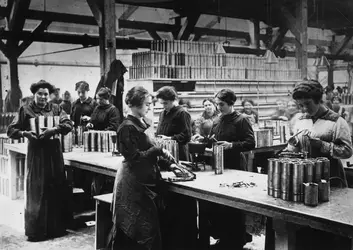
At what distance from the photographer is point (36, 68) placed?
14.9 meters

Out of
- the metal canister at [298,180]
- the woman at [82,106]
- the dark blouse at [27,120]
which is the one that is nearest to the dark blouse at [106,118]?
the woman at [82,106]

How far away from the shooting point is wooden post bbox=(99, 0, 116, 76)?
709 cm

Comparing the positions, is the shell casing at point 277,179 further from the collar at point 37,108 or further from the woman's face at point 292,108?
the woman's face at point 292,108

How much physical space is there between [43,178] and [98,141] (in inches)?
43.9

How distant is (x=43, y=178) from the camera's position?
4.52 meters

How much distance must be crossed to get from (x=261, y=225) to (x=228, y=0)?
7.24 metres

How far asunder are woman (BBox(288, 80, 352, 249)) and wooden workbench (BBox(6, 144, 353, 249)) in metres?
0.24

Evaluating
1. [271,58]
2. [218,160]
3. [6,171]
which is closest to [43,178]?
[218,160]

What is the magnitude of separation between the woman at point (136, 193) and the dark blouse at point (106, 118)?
2.43 m

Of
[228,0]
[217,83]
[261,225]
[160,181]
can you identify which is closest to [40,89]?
[160,181]

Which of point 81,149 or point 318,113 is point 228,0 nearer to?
point 81,149

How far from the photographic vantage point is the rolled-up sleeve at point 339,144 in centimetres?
303

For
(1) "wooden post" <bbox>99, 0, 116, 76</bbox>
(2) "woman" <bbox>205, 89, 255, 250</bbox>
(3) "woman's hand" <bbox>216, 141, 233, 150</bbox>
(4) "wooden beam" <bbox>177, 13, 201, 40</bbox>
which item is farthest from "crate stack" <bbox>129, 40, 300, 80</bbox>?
(3) "woman's hand" <bbox>216, 141, 233, 150</bbox>

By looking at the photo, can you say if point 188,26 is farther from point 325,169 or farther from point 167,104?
point 325,169
